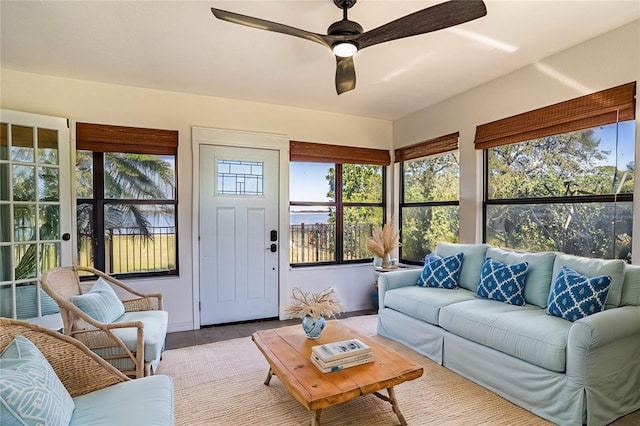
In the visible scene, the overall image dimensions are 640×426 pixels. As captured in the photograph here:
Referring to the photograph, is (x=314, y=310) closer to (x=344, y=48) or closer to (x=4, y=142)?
(x=344, y=48)

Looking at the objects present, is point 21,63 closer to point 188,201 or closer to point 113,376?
point 188,201

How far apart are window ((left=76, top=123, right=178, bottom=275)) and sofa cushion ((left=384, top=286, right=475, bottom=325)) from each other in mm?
2437

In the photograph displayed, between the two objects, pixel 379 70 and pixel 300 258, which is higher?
pixel 379 70

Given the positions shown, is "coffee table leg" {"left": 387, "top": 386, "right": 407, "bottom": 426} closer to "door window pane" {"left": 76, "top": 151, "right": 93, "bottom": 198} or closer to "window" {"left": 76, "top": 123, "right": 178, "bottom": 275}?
"window" {"left": 76, "top": 123, "right": 178, "bottom": 275}

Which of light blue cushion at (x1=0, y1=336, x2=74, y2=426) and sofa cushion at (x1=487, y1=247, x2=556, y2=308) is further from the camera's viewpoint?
sofa cushion at (x1=487, y1=247, x2=556, y2=308)

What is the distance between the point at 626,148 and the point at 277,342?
9.70ft

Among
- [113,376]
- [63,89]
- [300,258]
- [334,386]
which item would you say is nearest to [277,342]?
[334,386]

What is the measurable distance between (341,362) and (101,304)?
1834 millimetres

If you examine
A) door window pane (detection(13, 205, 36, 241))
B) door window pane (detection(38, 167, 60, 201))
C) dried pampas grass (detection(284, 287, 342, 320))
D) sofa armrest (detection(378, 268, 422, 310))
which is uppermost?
door window pane (detection(38, 167, 60, 201))

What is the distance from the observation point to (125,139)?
11.7 feet

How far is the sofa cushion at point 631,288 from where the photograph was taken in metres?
2.26

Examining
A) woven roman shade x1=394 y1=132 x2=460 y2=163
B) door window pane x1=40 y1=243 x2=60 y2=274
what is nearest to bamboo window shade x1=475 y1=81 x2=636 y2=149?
woven roman shade x1=394 y1=132 x2=460 y2=163

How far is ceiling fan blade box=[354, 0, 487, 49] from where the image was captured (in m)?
1.67

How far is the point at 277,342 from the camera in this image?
242 cm
